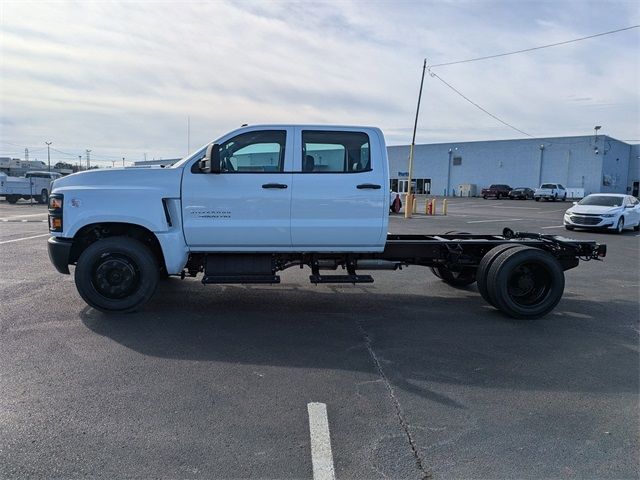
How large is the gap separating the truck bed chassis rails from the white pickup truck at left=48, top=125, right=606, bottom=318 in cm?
2

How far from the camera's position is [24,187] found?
103 feet

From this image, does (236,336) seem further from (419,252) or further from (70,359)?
(419,252)

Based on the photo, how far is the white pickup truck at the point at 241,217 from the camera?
241 inches

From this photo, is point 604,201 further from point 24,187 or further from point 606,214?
point 24,187

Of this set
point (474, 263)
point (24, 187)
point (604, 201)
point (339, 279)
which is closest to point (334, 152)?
point (339, 279)

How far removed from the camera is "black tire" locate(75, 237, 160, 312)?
616 cm

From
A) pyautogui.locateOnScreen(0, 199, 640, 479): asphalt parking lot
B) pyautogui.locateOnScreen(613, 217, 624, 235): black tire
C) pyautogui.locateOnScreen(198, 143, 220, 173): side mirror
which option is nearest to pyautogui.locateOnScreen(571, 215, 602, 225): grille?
pyautogui.locateOnScreen(613, 217, 624, 235): black tire

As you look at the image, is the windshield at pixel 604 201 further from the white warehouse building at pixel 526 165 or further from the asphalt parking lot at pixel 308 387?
the white warehouse building at pixel 526 165

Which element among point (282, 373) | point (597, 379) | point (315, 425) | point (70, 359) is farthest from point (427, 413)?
point (70, 359)

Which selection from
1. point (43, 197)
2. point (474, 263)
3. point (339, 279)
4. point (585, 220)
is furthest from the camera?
point (43, 197)

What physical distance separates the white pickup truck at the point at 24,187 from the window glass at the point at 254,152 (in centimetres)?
2824

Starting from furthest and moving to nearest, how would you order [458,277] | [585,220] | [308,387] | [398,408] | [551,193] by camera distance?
[551,193] → [585,220] → [458,277] → [308,387] → [398,408]

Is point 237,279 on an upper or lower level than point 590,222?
lower

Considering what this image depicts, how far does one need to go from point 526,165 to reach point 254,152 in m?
62.6
